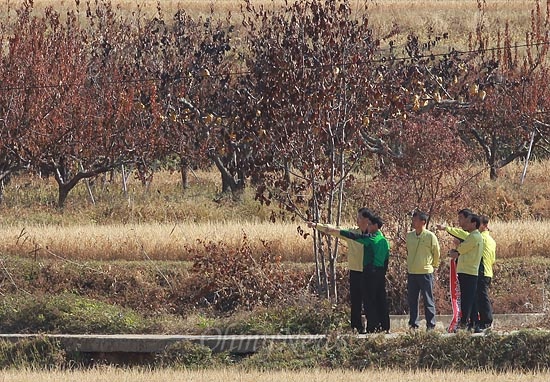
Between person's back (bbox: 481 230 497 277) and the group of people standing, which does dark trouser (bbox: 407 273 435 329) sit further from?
person's back (bbox: 481 230 497 277)

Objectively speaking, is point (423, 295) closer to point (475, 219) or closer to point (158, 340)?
point (475, 219)

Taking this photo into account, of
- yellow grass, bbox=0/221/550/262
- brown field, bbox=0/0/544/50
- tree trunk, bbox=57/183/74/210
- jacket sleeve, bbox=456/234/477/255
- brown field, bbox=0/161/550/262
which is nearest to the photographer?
jacket sleeve, bbox=456/234/477/255

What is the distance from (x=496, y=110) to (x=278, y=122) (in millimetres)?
16234

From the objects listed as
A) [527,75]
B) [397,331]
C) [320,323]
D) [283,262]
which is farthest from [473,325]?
[527,75]

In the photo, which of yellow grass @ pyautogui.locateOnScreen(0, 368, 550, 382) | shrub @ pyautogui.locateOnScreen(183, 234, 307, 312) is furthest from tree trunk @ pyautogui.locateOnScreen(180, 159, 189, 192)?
yellow grass @ pyautogui.locateOnScreen(0, 368, 550, 382)

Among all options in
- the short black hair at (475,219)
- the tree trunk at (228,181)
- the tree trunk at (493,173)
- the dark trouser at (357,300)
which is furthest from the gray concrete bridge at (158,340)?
the tree trunk at (493,173)

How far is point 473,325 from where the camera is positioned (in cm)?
1477

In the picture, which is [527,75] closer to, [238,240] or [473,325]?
[238,240]

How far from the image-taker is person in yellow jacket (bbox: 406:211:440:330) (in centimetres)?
1434

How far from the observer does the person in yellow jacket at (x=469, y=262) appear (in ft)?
46.4

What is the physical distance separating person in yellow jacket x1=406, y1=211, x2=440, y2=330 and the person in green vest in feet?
1.11

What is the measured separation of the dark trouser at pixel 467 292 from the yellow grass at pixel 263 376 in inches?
71.4

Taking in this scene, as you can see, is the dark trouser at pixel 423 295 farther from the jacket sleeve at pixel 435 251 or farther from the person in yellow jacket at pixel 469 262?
the person in yellow jacket at pixel 469 262

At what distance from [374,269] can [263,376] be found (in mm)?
2754
